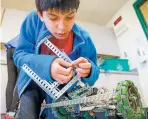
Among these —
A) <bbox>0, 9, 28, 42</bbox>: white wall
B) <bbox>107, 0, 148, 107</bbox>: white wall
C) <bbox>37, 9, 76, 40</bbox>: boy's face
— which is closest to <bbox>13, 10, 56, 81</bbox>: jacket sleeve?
<bbox>37, 9, 76, 40</bbox>: boy's face

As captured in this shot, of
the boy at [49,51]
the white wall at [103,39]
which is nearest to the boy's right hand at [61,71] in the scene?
the boy at [49,51]

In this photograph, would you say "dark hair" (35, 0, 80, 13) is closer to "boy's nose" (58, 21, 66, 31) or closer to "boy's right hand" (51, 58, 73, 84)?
"boy's nose" (58, 21, 66, 31)

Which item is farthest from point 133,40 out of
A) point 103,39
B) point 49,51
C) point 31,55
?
point 31,55

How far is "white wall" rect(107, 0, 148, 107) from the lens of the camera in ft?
7.34

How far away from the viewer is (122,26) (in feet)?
8.46

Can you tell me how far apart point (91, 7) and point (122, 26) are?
524mm

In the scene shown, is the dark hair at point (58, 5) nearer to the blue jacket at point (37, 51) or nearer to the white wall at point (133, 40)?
the blue jacket at point (37, 51)

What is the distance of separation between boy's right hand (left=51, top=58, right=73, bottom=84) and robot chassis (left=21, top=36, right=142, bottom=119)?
42 millimetres

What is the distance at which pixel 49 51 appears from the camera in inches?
29.9

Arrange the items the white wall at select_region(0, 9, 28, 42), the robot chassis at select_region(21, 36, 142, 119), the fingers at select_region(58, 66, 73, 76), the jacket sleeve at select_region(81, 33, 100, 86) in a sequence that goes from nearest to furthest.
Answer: the robot chassis at select_region(21, 36, 142, 119)
the fingers at select_region(58, 66, 73, 76)
the jacket sleeve at select_region(81, 33, 100, 86)
the white wall at select_region(0, 9, 28, 42)

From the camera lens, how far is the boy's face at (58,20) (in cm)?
64

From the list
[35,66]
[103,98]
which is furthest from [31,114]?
[103,98]

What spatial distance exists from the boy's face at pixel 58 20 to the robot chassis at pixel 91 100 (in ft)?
0.21

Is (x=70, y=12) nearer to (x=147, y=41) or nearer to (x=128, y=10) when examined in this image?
(x=147, y=41)
